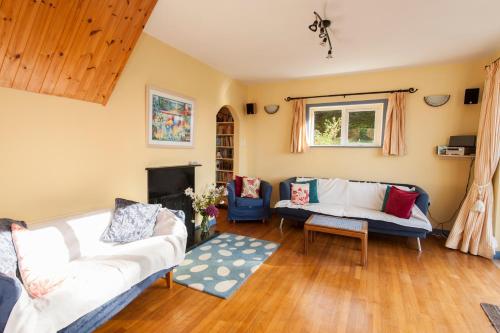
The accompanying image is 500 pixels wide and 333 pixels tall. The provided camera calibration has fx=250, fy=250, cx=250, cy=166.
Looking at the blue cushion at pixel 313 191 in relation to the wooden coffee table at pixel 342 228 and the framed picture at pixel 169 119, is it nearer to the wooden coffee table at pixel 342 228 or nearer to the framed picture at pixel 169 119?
the wooden coffee table at pixel 342 228

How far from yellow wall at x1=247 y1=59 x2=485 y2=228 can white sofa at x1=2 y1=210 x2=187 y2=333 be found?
2.94 m

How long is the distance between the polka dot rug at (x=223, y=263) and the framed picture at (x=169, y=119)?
1408 millimetres

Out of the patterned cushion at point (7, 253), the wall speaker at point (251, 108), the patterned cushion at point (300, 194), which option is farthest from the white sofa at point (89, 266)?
the wall speaker at point (251, 108)

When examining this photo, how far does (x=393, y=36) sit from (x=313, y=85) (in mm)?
1793

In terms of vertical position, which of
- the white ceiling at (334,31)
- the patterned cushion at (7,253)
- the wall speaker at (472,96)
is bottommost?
the patterned cushion at (7,253)

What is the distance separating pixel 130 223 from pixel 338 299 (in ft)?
6.35

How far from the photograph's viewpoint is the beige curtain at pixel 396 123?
3844 mm

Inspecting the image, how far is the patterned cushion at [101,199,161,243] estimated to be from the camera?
2.21 m

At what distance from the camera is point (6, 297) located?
1.16 metres

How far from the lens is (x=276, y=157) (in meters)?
4.88

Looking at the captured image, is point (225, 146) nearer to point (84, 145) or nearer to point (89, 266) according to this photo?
point (84, 145)

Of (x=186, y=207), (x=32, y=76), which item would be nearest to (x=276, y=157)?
(x=186, y=207)

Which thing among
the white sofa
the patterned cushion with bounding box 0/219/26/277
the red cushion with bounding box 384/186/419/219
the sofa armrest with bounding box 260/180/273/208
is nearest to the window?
the red cushion with bounding box 384/186/419/219

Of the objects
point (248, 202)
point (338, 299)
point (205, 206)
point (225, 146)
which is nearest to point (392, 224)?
point (338, 299)
